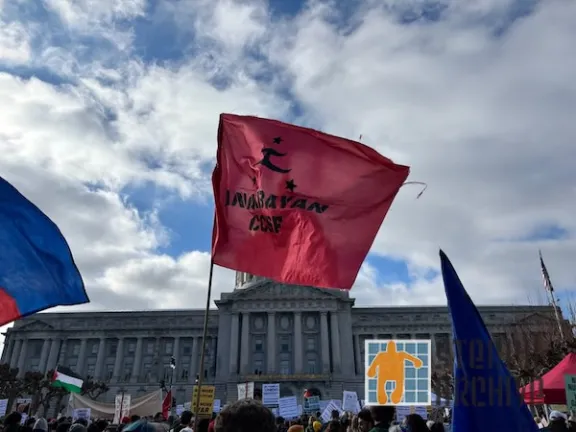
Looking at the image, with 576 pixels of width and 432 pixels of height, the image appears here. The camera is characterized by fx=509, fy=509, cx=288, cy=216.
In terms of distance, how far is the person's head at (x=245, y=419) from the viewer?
111 inches

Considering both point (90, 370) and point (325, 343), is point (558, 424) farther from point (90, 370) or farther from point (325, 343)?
point (90, 370)

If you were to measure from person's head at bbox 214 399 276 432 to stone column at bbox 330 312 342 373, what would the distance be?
248 feet

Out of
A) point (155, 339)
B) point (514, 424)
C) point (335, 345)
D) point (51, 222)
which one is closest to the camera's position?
point (514, 424)

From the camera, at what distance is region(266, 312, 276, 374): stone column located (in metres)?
76.4

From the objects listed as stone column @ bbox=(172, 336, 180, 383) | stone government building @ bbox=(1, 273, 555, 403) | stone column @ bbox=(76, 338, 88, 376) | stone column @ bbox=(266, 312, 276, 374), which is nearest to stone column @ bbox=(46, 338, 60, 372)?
stone government building @ bbox=(1, 273, 555, 403)

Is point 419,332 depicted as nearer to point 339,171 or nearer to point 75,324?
point 75,324

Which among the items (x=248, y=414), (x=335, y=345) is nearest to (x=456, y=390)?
(x=248, y=414)

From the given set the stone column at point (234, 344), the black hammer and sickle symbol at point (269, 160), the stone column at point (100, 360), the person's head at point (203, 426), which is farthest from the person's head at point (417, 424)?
the stone column at point (100, 360)

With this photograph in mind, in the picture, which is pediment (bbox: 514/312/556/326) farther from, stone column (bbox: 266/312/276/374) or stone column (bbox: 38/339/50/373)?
stone column (bbox: 38/339/50/373)

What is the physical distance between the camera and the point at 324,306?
8094cm

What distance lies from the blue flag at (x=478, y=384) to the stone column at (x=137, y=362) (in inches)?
3276

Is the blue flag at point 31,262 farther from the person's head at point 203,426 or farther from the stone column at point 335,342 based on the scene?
the stone column at point 335,342

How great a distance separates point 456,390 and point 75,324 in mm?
91563

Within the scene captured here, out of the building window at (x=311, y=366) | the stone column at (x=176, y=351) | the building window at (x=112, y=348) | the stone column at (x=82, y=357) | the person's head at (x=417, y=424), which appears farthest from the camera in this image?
the building window at (x=112, y=348)
